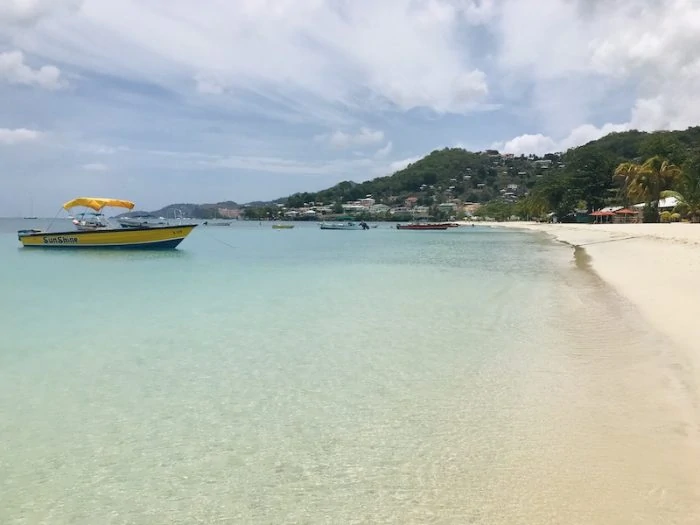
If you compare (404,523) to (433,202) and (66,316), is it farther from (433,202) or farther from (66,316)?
(433,202)

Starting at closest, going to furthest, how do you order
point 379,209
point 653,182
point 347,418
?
point 347,418 → point 653,182 → point 379,209

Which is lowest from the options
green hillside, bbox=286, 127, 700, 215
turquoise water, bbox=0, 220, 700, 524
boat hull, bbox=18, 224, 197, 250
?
turquoise water, bbox=0, 220, 700, 524

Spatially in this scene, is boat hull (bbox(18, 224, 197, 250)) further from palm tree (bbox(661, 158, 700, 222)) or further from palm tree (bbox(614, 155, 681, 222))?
palm tree (bbox(614, 155, 681, 222))

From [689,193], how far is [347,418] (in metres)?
46.9

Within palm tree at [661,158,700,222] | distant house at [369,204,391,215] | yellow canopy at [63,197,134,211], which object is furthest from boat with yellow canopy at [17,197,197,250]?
distant house at [369,204,391,215]

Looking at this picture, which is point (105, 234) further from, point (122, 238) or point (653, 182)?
point (653, 182)

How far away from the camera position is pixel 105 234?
29.6 meters

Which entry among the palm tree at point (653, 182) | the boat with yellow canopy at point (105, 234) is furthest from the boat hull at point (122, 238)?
the palm tree at point (653, 182)

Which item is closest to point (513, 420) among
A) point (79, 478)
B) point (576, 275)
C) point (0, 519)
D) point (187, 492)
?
point (187, 492)

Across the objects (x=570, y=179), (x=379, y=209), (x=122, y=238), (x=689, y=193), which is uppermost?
(x=570, y=179)

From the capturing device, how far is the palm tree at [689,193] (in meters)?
42.5

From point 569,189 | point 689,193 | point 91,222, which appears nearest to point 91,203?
point 91,222

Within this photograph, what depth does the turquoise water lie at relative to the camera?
12.1 feet

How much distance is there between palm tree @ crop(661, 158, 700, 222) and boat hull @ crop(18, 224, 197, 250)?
123 feet
